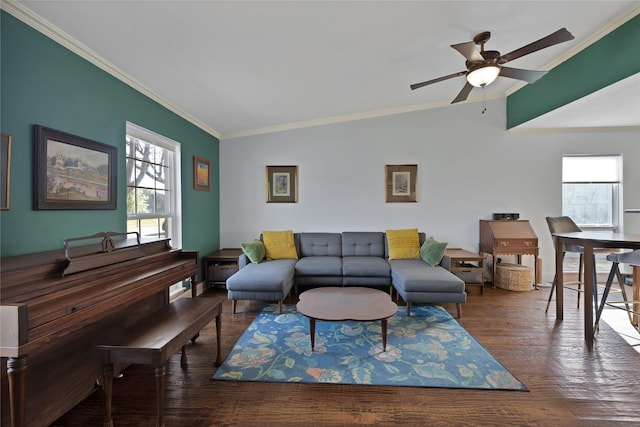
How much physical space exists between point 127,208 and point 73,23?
1563mm

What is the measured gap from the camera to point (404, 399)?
1.81 metres

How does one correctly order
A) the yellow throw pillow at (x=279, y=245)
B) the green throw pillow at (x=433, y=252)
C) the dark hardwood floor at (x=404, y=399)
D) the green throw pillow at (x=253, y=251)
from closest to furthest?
the dark hardwood floor at (x=404, y=399) → the green throw pillow at (x=433, y=252) → the green throw pillow at (x=253, y=251) → the yellow throw pillow at (x=279, y=245)

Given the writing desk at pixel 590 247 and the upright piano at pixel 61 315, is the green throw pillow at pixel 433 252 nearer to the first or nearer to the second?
the writing desk at pixel 590 247

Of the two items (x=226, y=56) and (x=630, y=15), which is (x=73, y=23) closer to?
(x=226, y=56)

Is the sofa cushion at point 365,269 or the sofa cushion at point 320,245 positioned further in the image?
the sofa cushion at point 320,245

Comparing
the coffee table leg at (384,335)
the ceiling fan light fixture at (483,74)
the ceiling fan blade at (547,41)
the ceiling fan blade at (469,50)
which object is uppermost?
the ceiling fan blade at (469,50)

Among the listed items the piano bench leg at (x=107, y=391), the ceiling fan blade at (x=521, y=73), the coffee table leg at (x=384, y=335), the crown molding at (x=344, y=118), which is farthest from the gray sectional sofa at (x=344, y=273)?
the ceiling fan blade at (x=521, y=73)

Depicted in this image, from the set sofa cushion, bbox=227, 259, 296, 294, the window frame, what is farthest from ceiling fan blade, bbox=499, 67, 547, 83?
the window frame

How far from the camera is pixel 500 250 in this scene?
4.11m

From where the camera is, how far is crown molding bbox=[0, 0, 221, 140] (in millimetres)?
1651

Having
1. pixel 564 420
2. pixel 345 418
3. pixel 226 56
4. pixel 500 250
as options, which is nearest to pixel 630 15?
pixel 500 250

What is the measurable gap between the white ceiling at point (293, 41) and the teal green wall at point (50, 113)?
144 mm

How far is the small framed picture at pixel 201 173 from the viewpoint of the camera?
3877 mm

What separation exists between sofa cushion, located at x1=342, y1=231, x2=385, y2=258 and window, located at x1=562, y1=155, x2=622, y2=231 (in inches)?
125
